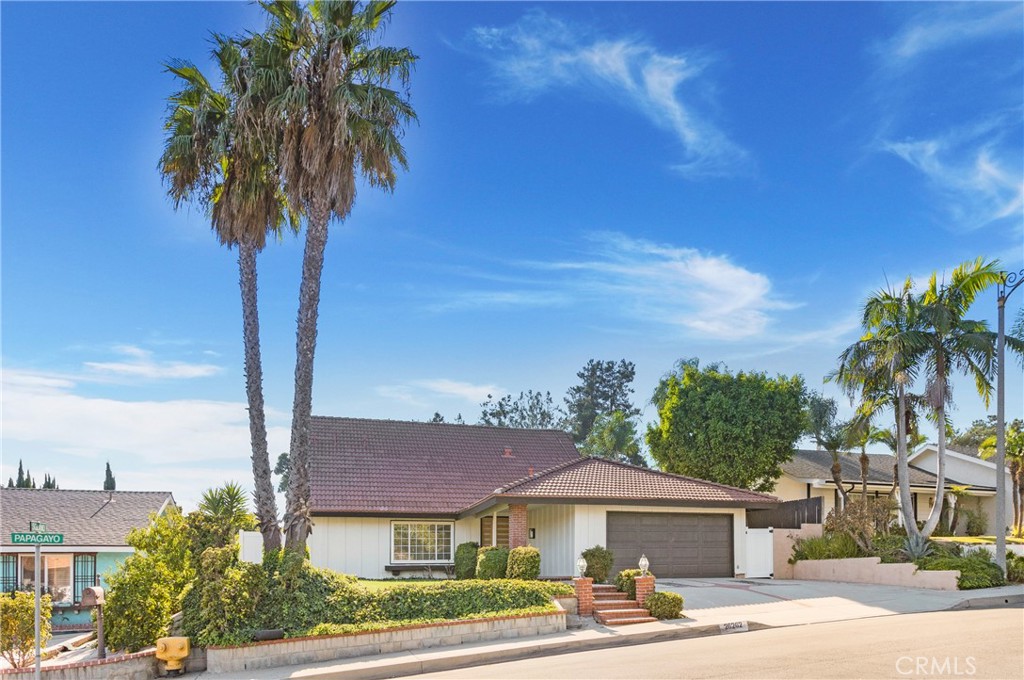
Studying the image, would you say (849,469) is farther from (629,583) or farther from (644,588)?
(644,588)

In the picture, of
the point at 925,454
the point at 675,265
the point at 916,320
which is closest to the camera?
the point at 675,265

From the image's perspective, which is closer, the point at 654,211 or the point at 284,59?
the point at 284,59

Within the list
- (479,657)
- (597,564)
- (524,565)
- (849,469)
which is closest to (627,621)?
(597,564)

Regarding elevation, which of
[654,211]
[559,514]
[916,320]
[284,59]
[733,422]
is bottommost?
[559,514]

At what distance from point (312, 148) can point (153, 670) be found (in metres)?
10.9

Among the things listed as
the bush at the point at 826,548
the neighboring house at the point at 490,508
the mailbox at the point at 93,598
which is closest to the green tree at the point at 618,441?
the neighboring house at the point at 490,508

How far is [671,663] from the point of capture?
13.5 m

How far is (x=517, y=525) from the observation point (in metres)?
22.7

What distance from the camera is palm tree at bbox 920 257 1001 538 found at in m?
25.8

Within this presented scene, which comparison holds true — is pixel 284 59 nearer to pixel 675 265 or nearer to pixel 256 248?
pixel 256 248

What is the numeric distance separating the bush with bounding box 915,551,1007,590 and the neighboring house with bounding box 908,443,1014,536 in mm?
17100

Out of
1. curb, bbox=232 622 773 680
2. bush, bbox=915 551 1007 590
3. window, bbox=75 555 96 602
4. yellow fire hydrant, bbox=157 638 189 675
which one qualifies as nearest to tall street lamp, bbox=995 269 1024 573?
bush, bbox=915 551 1007 590

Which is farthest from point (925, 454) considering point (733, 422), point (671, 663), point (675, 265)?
point (671, 663)

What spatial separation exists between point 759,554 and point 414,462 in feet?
38.0
